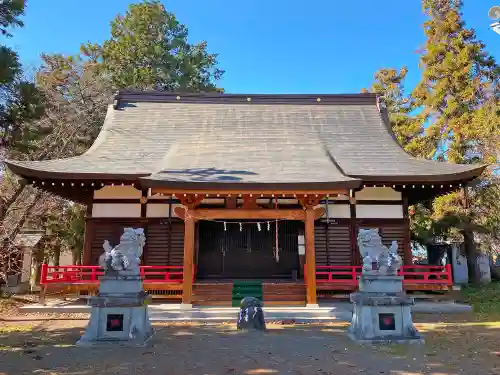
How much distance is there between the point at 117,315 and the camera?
7.09 m

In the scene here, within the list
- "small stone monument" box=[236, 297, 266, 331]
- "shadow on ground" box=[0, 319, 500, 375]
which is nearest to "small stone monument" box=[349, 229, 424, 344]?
"shadow on ground" box=[0, 319, 500, 375]

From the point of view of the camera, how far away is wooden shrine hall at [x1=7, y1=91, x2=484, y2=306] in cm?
1023

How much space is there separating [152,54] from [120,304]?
80.7 feet

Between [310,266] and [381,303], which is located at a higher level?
[310,266]

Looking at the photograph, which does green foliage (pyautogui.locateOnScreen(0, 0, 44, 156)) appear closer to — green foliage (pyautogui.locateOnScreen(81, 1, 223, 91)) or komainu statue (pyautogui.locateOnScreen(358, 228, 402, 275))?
komainu statue (pyautogui.locateOnScreen(358, 228, 402, 275))

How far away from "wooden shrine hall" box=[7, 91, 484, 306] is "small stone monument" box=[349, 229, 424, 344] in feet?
8.32

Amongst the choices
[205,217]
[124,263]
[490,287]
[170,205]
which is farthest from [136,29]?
[490,287]

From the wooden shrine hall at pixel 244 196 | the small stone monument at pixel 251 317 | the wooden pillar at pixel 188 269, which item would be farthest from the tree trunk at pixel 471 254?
the wooden pillar at pixel 188 269

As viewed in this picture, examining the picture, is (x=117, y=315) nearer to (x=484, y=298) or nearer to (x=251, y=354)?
(x=251, y=354)

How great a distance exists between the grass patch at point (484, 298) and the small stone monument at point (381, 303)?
4531 millimetres

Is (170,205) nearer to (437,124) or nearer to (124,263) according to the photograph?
(124,263)

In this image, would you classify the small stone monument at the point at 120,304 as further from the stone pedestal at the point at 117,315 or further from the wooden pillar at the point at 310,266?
the wooden pillar at the point at 310,266

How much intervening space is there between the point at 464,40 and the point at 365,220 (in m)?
11.1

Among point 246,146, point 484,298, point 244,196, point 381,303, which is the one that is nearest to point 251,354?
point 381,303
